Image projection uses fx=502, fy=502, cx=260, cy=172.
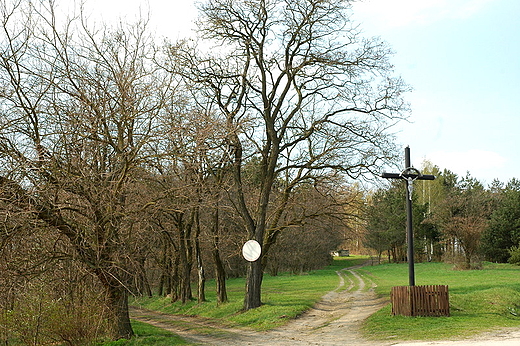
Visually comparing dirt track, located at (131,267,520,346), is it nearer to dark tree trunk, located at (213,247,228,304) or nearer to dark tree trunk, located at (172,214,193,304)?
dark tree trunk, located at (213,247,228,304)

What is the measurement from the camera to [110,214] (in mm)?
12047

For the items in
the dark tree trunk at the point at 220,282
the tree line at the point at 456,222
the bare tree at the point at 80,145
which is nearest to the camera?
the bare tree at the point at 80,145

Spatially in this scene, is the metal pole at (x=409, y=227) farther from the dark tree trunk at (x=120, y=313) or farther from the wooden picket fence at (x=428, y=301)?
the dark tree trunk at (x=120, y=313)

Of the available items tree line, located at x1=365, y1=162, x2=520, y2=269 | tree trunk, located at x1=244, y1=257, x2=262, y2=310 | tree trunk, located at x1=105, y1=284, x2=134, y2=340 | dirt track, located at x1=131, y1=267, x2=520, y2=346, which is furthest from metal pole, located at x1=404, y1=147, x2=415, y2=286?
tree line, located at x1=365, y1=162, x2=520, y2=269

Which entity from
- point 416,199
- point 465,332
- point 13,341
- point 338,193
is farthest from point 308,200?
point 416,199

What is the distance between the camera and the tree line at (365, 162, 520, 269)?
44.2m

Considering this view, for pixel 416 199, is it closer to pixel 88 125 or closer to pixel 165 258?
pixel 165 258

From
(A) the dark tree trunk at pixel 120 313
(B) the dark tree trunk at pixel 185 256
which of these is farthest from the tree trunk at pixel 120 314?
(B) the dark tree trunk at pixel 185 256

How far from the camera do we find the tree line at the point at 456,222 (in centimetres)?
4425

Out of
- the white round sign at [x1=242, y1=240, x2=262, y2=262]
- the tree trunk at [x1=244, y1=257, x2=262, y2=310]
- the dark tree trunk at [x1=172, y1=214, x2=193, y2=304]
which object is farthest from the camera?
the dark tree trunk at [x1=172, y1=214, x2=193, y2=304]

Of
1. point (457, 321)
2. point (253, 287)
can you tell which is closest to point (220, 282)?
point (253, 287)

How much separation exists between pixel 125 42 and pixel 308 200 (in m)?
10.9

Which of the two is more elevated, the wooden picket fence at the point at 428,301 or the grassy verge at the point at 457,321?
the wooden picket fence at the point at 428,301

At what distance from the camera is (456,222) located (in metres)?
44.1
